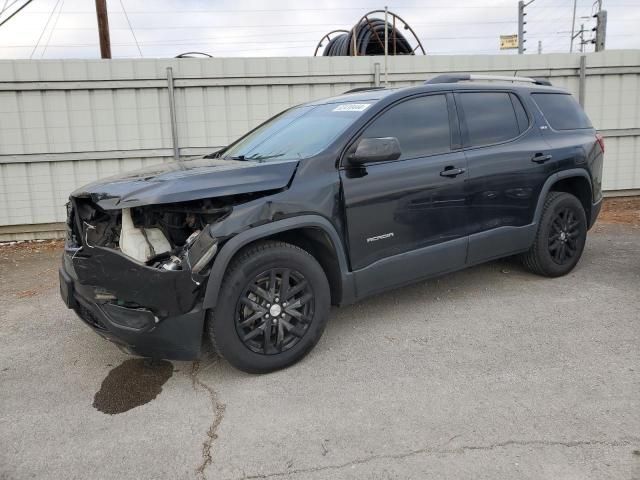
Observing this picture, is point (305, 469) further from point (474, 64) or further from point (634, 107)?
point (634, 107)

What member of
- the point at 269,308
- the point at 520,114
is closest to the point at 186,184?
the point at 269,308

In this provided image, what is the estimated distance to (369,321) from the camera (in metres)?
4.34

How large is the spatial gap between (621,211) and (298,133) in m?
7.00

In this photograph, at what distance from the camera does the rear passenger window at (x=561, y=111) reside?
5078 millimetres

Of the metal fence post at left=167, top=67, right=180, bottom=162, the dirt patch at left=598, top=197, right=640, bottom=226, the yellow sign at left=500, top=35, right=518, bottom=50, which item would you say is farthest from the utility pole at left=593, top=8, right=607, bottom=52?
the yellow sign at left=500, top=35, right=518, bottom=50

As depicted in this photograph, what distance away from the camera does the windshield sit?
385 centimetres

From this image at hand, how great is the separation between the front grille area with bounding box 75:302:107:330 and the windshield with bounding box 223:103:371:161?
157cm

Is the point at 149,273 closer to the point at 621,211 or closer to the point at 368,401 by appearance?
the point at 368,401

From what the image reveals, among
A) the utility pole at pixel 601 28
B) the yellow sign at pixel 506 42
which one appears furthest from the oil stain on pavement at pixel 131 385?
the yellow sign at pixel 506 42

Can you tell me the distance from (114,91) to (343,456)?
6809 mm

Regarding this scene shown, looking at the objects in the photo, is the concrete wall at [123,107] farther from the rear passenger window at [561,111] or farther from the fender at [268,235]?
the fender at [268,235]

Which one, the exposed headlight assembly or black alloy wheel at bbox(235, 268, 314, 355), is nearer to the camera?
the exposed headlight assembly

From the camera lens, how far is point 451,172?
4.16 meters

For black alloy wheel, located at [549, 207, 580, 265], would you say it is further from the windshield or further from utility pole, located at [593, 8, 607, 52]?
utility pole, located at [593, 8, 607, 52]
